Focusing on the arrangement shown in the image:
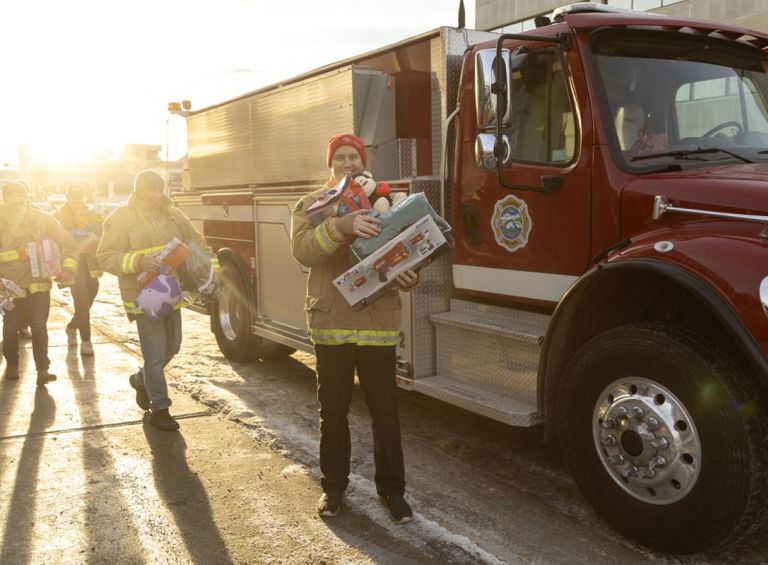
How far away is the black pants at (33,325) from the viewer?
674cm

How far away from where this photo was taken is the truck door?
13.0 ft

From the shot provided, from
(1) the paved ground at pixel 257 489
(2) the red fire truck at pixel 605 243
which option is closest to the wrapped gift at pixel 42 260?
(1) the paved ground at pixel 257 489

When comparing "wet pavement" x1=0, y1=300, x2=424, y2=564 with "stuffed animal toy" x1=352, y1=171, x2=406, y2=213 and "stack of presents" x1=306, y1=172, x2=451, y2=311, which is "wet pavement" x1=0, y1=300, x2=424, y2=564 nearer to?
"stack of presents" x1=306, y1=172, x2=451, y2=311

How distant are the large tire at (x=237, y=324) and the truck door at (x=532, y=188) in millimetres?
3229

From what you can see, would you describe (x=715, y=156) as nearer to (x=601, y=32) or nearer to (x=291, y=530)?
(x=601, y=32)

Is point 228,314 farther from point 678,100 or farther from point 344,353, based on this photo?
point 678,100

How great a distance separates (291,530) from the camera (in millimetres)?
3807

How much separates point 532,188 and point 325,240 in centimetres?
119

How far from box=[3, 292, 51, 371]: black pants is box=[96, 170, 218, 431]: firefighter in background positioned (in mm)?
1715

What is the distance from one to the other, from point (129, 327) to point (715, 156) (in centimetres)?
750

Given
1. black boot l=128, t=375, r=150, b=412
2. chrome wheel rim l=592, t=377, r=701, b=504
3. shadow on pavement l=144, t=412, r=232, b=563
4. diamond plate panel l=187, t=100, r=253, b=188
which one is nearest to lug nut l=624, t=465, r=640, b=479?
chrome wheel rim l=592, t=377, r=701, b=504

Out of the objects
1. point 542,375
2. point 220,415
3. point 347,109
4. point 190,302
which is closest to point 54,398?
point 220,415

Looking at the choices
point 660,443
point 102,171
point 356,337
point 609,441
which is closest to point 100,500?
point 356,337

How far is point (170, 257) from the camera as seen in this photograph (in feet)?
17.6
